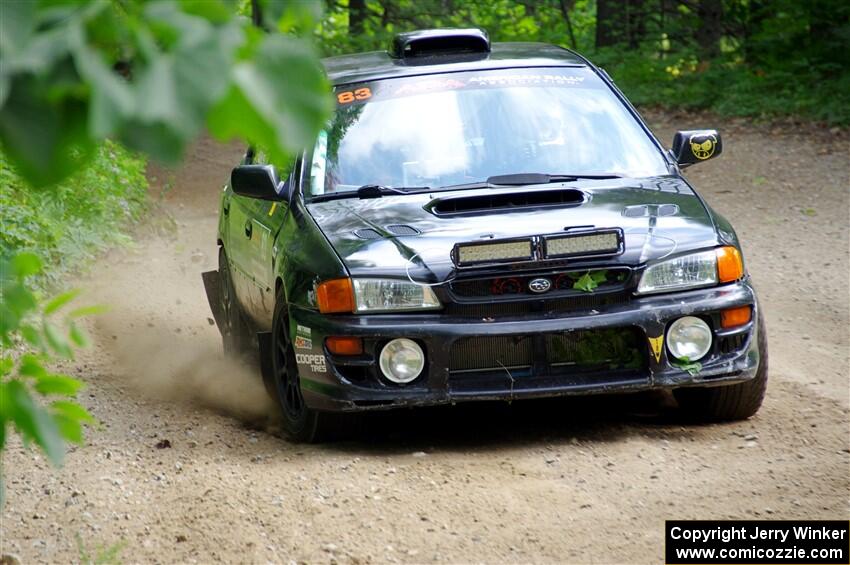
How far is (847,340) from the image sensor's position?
817cm

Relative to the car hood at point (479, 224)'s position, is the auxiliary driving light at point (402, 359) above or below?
below

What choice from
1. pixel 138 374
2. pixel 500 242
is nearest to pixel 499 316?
pixel 500 242

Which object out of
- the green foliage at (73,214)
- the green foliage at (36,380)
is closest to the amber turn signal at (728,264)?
the green foliage at (36,380)

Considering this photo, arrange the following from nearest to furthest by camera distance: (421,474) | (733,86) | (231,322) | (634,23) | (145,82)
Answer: (145,82), (421,474), (231,322), (733,86), (634,23)

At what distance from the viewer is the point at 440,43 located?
7.42 m

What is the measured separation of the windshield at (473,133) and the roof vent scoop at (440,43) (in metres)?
0.50

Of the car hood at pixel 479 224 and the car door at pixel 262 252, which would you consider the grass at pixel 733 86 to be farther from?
the car hood at pixel 479 224

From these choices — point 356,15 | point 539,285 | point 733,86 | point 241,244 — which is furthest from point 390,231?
point 356,15

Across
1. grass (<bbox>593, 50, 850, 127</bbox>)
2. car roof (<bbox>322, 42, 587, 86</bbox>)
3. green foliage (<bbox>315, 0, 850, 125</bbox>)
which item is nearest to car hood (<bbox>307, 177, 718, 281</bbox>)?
car roof (<bbox>322, 42, 587, 86</bbox>)

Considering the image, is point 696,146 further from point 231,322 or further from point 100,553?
point 100,553

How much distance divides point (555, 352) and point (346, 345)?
0.90m

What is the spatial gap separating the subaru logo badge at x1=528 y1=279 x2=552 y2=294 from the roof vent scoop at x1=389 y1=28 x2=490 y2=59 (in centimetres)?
228

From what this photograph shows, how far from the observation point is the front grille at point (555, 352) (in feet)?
18.3

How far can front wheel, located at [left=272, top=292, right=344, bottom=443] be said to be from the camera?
235 inches
